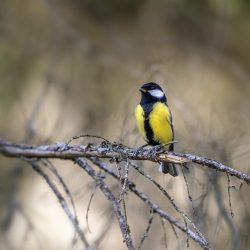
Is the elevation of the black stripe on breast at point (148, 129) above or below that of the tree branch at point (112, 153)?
above

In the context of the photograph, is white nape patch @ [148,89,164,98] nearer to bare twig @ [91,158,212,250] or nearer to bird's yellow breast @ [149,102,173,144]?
bird's yellow breast @ [149,102,173,144]

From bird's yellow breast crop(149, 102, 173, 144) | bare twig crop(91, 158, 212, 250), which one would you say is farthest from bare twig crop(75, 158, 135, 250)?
bird's yellow breast crop(149, 102, 173, 144)

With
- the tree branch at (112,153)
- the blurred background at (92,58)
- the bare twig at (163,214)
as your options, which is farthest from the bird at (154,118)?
the blurred background at (92,58)

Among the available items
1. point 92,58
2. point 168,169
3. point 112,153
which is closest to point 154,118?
point 168,169

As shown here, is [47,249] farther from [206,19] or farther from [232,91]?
[206,19]

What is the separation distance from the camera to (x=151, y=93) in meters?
4.14

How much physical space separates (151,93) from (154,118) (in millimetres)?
205

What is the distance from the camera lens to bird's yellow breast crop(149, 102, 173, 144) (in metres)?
4.01

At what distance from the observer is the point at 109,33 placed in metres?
8.88

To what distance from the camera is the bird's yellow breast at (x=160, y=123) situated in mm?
4008

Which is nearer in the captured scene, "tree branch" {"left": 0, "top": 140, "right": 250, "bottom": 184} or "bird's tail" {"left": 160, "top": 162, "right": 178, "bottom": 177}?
"tree branch" {"left": 0, "top": 140, "right": 250, "bottom": 184}

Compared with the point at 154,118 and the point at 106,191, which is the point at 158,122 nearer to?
the point at 154,118

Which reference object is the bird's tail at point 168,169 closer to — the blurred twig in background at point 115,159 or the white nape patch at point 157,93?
the blurred twig in background at point 115,159

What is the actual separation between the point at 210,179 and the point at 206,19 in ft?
18.5
